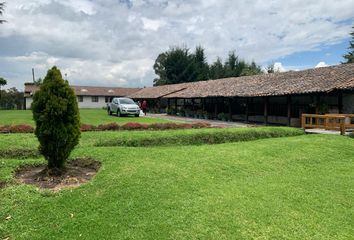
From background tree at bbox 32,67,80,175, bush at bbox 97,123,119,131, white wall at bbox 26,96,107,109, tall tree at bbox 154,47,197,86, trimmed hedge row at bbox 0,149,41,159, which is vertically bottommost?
trimmed hedge row at bbox 0,149,41,159

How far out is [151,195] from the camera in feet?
19.9

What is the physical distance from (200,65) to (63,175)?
5697 cm

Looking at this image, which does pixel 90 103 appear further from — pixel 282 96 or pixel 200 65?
pixel 282 96

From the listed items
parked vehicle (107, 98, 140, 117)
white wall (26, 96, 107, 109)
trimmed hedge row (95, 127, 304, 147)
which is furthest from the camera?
white wall (26, 96, 107, 109)

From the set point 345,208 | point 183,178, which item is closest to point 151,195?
point 183,178

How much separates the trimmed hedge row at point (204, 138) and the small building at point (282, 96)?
17.9 feet


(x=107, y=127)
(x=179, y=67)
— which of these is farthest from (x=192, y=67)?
(x=107, y=127)

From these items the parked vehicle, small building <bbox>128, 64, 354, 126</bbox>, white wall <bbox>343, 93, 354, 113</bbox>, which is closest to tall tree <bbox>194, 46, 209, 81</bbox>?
small building <bbox>128, 64, 354, 126</bbox>

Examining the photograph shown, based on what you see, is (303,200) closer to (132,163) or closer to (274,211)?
(274,211)

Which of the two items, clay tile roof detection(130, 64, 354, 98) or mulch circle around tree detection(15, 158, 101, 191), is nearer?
mulch circle around tree detection(15, 158, 101, 191)

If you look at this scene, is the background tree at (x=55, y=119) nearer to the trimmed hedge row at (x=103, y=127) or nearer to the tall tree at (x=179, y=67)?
the trimmed hedge row at (x=103, y=127)

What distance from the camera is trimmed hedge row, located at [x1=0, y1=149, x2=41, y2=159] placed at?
8.92 m

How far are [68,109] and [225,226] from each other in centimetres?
418

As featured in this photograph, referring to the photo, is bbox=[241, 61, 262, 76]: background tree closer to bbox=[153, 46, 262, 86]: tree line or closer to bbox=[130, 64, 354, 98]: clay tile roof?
bbox=[153, 46, 262, 86]: tree line
